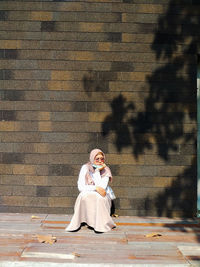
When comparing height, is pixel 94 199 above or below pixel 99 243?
above

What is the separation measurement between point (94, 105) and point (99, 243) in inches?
92.1

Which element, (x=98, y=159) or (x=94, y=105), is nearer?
(x=98, y=159)

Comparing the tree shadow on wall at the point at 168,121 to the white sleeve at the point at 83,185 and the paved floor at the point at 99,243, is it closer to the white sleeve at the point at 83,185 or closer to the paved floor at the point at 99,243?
the paved floor at the point at 99,243

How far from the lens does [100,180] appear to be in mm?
4754

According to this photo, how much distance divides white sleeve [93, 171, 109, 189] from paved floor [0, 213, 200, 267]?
65cm

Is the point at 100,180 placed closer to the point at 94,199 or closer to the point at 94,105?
the point at 94,199

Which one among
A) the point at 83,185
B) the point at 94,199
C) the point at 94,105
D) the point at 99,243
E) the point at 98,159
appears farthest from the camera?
the point at 94,105

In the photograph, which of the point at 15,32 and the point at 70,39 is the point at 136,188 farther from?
the point at 15,32

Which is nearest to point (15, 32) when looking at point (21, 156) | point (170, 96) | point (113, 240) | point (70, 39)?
point (70, 39)

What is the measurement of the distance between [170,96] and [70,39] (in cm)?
195

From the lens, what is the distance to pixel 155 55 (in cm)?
543

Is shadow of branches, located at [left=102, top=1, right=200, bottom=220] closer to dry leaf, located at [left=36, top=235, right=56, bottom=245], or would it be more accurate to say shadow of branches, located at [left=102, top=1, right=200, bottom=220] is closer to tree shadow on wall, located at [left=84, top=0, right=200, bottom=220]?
tree shadow on wall, located at [left=84, top=0, right=200, bottom=220]

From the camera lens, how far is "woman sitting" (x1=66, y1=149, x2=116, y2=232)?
175 inches

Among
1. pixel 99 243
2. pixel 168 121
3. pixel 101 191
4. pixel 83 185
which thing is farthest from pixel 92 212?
Answer: pixel 168 121
